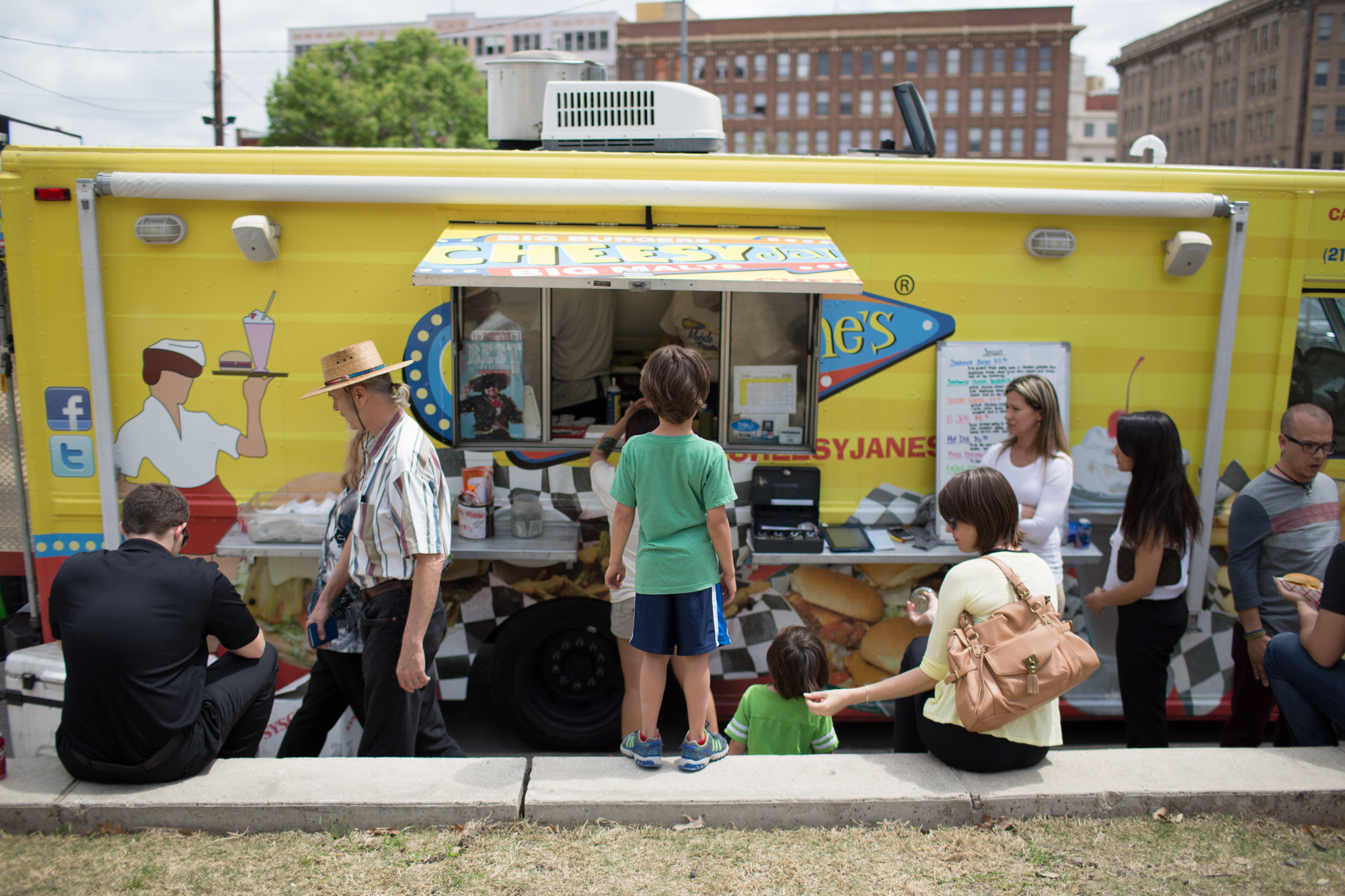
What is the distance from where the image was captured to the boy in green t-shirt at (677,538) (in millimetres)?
2621

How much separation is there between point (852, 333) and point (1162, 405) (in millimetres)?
1555

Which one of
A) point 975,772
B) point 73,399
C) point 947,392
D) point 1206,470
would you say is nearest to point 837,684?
point 975,772

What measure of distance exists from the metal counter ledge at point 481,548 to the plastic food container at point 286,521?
32mm

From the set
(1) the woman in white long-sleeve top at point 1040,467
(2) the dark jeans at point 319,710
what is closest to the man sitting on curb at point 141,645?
(2) the dark jeans at point 319,710

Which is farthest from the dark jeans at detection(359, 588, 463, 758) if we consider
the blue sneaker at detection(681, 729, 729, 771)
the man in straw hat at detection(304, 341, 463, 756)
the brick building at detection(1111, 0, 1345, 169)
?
Result: the brick building at detection(1111, 0, 1345, 169)

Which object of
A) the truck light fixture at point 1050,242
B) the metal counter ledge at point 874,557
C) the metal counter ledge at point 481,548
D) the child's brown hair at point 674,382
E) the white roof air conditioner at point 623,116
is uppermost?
the white roof air conditioner at point 623,116

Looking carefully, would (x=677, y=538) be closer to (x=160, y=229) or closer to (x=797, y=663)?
(x=797, y=663)

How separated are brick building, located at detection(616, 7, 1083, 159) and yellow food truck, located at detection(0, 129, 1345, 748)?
236 ft

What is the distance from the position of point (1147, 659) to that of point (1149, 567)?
440 millimetres

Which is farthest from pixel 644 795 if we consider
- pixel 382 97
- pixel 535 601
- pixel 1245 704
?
pixel 382 97

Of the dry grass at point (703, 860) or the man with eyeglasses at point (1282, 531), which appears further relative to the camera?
the man with eyeglasses at point (1282, 531)

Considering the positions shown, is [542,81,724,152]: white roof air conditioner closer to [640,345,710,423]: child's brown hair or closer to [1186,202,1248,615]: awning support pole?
[640,345,710,423]: child's brown hair

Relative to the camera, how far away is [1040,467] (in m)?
A: 3.46

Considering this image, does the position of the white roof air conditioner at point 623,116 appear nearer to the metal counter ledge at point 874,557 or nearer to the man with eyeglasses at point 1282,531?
the metal counter ledge at point 874,557
